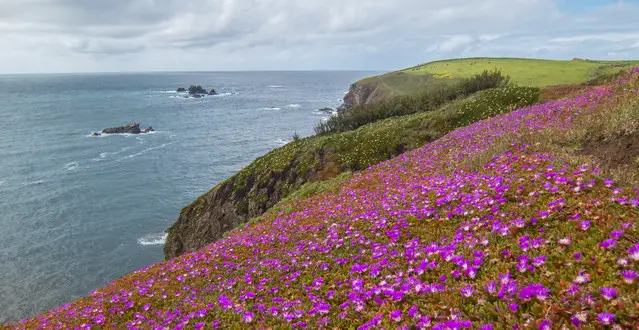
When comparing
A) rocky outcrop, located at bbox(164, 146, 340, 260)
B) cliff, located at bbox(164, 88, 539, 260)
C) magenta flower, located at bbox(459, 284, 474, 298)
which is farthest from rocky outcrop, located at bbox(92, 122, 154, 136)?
magenta flower, located at bbox(459, 284, 474, 298)

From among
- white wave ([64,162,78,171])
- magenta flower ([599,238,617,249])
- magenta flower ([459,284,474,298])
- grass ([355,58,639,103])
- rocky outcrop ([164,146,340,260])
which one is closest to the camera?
magenta flower ([599,238,617,249])

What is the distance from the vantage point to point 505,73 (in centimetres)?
7488

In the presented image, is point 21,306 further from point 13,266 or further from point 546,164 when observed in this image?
point 546,164

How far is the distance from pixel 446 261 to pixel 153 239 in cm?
4312

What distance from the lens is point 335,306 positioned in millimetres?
5863

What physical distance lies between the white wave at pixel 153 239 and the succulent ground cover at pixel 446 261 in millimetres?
31951

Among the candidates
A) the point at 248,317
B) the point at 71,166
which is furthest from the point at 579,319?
the point at 71,166

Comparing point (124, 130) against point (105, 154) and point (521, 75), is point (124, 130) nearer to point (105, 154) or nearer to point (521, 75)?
point (105, 154)

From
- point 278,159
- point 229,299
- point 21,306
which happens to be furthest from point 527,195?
point 21,306

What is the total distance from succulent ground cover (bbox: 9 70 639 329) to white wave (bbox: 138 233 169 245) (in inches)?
1258

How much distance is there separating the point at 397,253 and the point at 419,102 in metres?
34.0

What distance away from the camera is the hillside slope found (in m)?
61.7

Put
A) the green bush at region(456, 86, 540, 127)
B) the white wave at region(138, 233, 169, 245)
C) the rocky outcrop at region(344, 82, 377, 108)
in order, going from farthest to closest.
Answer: the rocky outcrop at region(344, 82, 377, 108) < the white wave at region(138, 233, 169, 245) < the green bush at region(456, 86, 540, 127)

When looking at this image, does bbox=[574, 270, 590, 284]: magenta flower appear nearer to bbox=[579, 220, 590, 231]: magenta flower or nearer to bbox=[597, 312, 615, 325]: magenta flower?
bbox=[597, 312, 615, 325]: magenta flower
